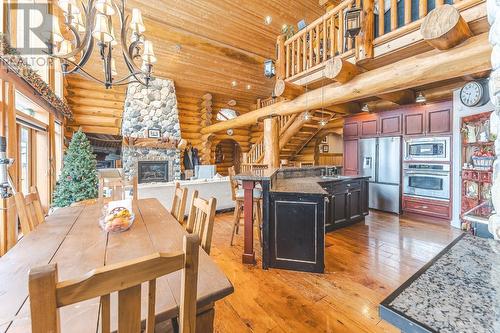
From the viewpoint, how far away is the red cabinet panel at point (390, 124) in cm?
475

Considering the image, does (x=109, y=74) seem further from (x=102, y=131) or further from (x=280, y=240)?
(x=102, y=131)

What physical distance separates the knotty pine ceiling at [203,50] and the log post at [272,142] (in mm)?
2203

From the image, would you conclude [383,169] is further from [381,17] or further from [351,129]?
[381,17]

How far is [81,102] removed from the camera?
6152 millimetres

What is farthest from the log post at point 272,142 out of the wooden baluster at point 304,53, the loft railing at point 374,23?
the loft railing at point 374,23

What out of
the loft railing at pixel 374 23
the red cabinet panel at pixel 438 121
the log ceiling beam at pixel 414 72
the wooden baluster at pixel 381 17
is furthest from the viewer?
the red cabinet panel at pixel 438 121

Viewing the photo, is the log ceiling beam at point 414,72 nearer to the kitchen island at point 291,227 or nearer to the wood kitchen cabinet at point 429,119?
the kitchen island at point 291,227

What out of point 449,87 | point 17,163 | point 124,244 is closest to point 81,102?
point 17,163

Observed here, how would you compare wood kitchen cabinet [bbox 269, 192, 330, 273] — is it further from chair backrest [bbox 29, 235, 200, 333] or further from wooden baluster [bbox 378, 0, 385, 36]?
wooden baluster [bbox 378, 0, 385, 36]

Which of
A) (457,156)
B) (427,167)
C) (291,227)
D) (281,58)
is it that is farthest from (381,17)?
(427,167)

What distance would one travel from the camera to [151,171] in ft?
22.7

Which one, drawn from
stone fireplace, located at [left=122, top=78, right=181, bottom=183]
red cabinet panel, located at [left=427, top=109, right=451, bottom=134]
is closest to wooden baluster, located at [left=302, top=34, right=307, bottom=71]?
red cabinet panel, located at [left=427, top=109, right=451, bottom=134]

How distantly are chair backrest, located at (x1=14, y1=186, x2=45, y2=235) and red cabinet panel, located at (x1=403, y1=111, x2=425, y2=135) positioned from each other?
5.80 meters

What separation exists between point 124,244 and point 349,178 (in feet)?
11.9
